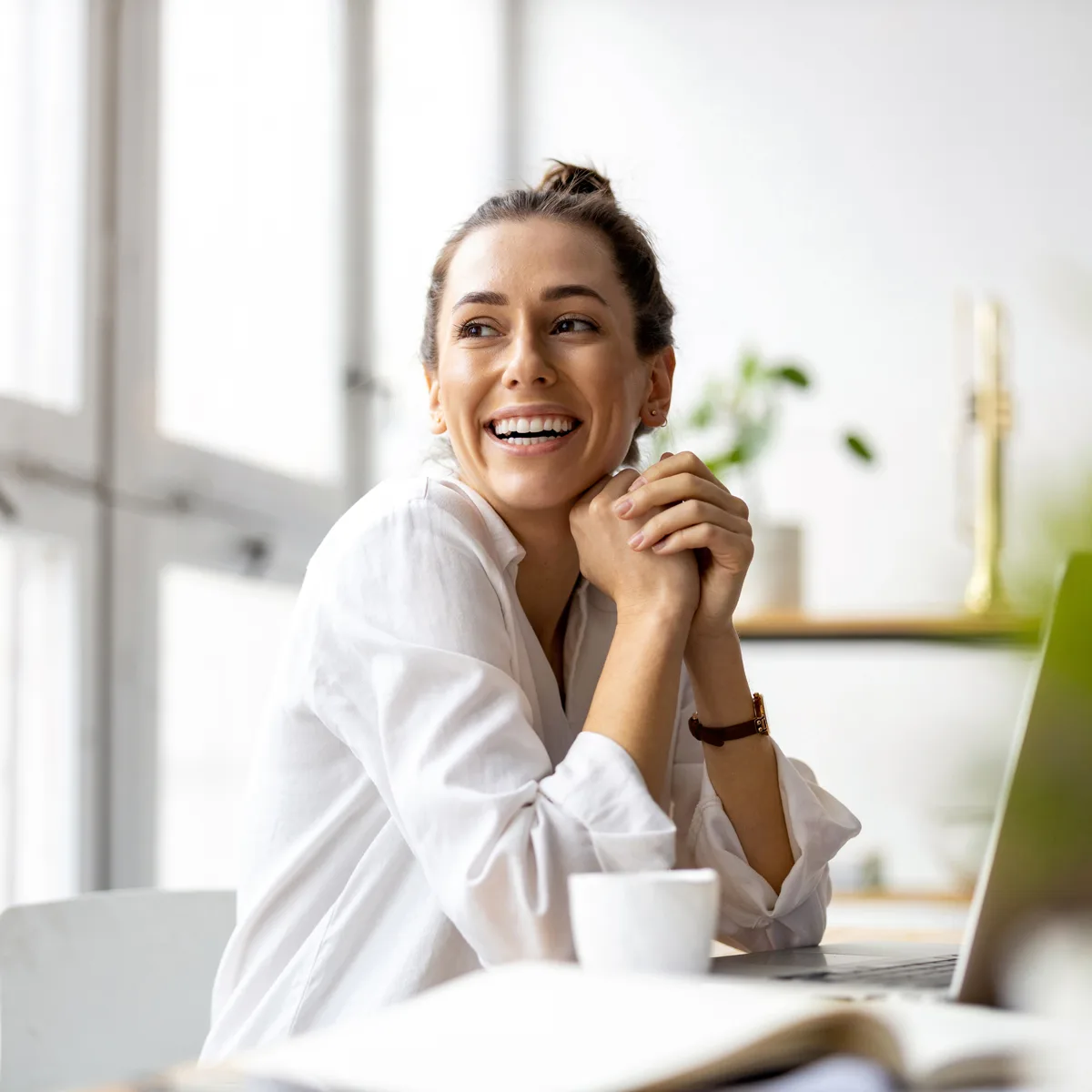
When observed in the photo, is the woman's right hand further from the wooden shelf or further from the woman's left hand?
the wooden shelf

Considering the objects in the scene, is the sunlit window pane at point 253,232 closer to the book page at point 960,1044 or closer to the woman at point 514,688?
the woman at point 514,688

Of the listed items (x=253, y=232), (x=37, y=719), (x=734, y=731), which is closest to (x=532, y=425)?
(x=734, y=731)

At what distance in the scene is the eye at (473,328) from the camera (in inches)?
52.7

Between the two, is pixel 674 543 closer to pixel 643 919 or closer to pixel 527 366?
pixel 527 366

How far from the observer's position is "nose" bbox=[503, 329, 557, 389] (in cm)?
130

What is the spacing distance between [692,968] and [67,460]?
1670 mm

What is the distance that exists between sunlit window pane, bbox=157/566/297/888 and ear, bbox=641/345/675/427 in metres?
1.14

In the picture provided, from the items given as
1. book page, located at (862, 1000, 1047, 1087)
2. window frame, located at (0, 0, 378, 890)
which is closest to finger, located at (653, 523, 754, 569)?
book page, located at (862, 1000, 1047, 1087)

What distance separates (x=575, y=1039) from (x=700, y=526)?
29.1 inches

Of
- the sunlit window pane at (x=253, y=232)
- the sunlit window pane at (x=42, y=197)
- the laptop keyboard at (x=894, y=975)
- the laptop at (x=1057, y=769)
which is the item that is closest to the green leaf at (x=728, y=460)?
the sunlit window pane at (x=253, y=232)

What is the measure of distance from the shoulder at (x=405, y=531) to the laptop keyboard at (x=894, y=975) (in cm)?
46

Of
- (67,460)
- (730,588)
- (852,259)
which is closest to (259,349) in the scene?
(67,460)

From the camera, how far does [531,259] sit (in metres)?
1.32

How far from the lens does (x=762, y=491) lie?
11.7 ft
